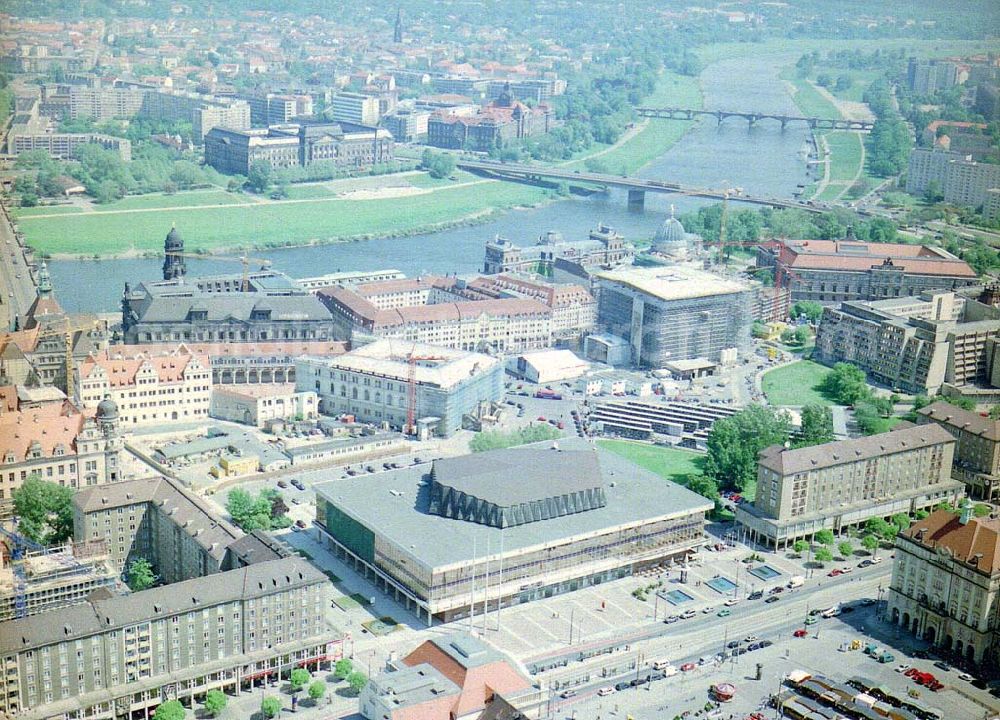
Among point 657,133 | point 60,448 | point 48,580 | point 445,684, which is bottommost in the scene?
point 445,684

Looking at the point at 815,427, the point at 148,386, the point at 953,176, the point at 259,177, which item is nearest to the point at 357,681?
the point at 148,386

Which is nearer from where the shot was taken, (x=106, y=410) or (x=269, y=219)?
(x=106, y=410)

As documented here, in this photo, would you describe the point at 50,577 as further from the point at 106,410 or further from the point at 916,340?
the point at 916,340

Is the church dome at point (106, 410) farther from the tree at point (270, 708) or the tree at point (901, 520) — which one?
the tree at point (901, 520)

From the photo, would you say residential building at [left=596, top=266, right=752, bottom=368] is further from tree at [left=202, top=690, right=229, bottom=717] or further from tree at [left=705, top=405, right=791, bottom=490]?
tree at [left=202, top=690, right=229, bottom=717]

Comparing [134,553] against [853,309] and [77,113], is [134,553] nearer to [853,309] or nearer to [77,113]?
[853,309]

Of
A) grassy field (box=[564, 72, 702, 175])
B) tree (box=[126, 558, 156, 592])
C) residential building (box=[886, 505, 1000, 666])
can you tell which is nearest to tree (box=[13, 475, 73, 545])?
tree (box=[126, 558, 156, 592])

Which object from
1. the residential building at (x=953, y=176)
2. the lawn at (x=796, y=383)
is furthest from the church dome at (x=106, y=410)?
the residential building at (x=953, y=176)
